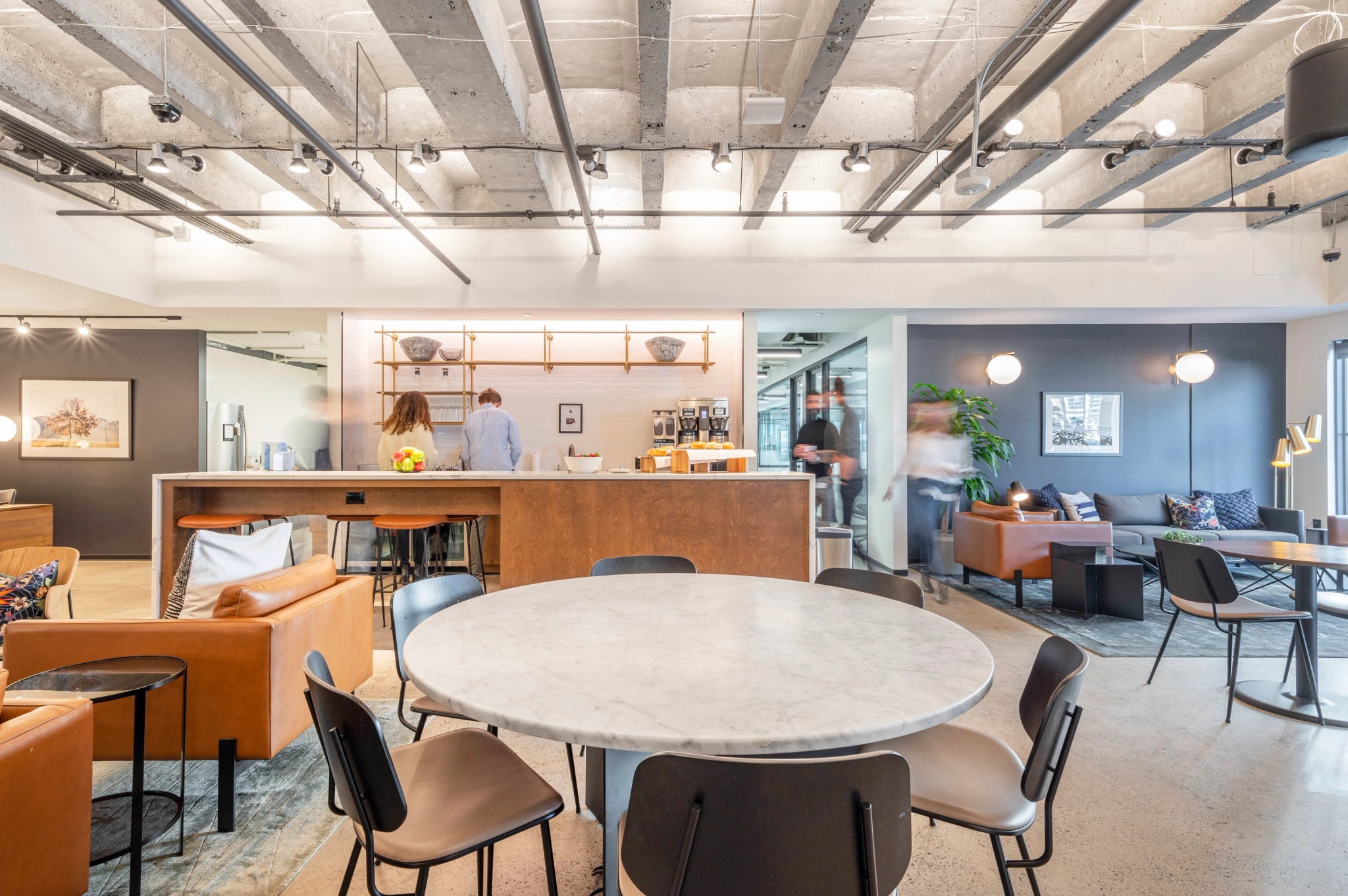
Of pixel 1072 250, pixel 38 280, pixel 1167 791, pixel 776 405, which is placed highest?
pixel 1072 250

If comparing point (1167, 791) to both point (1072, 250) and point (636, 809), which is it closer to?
point (636, 809)

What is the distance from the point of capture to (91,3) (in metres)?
2.98

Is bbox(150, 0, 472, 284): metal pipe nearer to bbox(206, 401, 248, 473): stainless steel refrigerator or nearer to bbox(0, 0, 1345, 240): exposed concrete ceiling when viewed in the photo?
bbox(0, 0, 1345, 240): exposed concrete ceiling

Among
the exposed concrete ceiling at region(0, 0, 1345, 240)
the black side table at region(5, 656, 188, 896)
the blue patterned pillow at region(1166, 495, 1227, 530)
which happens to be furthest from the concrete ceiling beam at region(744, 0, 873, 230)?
the blue patterned pillow at region(1166, 495, 1227, 530)

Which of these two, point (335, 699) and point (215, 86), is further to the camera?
point (215, 86)

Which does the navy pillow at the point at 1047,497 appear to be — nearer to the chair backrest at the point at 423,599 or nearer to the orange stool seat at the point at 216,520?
the chair backrest at the point at 423,599

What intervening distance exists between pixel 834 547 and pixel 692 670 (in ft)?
15.0

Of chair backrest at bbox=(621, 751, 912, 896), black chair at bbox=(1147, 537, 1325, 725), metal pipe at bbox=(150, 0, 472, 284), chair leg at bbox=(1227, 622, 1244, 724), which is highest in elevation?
metal pipe at bbox=(150, 0, 472, 284)

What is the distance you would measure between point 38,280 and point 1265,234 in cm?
1154

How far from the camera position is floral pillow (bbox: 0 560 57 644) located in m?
2.97

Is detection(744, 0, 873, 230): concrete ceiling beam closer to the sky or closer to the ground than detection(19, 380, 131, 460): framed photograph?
closer to the sky

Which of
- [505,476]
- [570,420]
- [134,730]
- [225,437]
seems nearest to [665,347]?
[570,420]

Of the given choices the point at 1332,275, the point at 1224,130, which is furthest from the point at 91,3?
the point at 1332,275

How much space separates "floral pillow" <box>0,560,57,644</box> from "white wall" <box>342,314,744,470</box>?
3.85 meters
